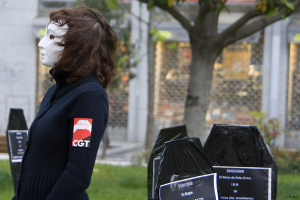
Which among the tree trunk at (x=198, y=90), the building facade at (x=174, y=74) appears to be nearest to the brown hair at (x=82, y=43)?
the tree trunk at (x=198, y=90)

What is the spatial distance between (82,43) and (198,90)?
350 cm

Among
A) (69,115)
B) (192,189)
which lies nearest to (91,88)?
(69,115)

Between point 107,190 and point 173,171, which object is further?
point 107,190

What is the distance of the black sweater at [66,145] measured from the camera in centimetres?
157

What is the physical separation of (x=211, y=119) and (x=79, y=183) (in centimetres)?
1094

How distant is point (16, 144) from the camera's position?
3.35 metres

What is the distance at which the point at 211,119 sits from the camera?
12.2m

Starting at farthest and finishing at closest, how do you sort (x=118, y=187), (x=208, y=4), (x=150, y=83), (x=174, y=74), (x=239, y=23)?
(x=174, y=74) < (x=150, y=83) < (x=118, y=187) < (x=239, y=23) < (x=208, y=4)

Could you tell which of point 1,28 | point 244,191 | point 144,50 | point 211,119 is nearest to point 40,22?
point 1,28

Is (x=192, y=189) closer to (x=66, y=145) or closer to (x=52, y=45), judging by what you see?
(x=66, y=145)

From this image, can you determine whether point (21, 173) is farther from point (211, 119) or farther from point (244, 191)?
point (211, 119)

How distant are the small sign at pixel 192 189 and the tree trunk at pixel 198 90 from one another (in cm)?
266

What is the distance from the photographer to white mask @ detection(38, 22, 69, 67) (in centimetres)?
173

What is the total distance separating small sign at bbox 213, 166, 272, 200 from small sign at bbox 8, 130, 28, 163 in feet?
5.80
